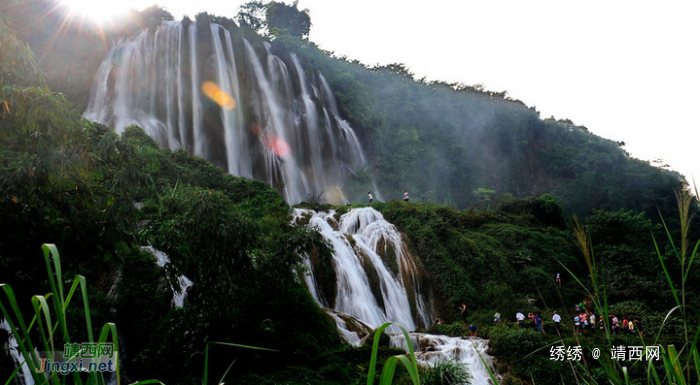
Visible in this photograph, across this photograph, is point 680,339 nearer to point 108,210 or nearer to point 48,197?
point 108,210

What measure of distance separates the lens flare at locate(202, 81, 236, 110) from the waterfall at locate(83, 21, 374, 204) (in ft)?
0.18

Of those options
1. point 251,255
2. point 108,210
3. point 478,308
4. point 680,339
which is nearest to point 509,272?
point 478,308

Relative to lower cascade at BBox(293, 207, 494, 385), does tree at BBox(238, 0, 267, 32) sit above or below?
above

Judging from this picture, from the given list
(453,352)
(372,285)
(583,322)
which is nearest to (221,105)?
(372,285)

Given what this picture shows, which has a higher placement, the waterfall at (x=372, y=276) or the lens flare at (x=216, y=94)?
the lens flare at (x=216, y=94)

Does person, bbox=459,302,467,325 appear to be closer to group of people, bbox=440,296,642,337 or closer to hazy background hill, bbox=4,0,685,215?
group of people, bbox=440,296,642,337

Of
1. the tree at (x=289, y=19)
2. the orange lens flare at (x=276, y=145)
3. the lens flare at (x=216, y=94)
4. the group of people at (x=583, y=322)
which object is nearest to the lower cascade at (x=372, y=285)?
the group of people at (x=583, y=322)

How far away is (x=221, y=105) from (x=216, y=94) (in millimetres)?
703

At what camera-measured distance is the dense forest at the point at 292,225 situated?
198 inches

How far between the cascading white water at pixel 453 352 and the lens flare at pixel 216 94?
1811 cm

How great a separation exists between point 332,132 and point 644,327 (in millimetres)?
20622

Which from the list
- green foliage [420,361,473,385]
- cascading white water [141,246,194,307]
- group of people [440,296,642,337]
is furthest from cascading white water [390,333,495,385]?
cascading white water [141,246,194,307]

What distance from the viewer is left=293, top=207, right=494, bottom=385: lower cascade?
10.4 meters

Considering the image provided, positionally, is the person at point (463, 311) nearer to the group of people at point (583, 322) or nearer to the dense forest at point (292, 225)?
the dense forest at point (292, 225)
